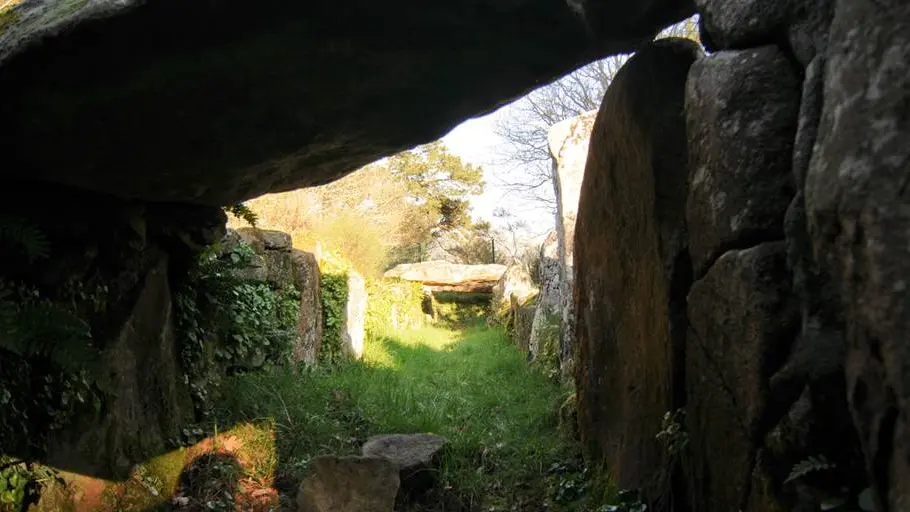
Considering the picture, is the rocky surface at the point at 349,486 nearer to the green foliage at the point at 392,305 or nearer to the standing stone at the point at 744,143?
the standing stone at the point at 744,143

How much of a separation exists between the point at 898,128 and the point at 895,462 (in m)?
0.75

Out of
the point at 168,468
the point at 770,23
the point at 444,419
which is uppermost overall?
the point at 770,23

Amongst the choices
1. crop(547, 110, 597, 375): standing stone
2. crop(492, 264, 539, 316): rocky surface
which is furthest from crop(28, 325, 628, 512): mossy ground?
crop(492, 264, 539, 316): rocky surface

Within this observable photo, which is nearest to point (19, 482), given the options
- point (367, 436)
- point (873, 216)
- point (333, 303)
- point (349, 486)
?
point (349, 486)

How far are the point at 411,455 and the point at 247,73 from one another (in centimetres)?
304

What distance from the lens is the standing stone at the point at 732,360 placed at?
2.25 m

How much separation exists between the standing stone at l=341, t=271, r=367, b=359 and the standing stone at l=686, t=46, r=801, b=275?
8.20m

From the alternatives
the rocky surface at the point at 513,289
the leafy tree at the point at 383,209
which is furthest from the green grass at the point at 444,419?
the rocky surface at the point at 513,289

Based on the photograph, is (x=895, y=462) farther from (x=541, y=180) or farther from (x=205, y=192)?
(x=541, y=180)

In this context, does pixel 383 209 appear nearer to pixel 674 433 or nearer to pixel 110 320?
pixel 110 320

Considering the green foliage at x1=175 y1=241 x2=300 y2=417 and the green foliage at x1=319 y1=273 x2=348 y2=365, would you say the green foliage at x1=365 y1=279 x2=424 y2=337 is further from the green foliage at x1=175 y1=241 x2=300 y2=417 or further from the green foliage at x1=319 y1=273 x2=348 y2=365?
the green foliage at x1=175 y1=241 x2=300 y2=417

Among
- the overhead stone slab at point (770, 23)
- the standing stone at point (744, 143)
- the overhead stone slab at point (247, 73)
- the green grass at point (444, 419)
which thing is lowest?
the green grass at point (444, 419)

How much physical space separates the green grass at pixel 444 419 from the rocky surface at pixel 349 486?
23.4 inches

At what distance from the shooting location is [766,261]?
2285 millimetres
